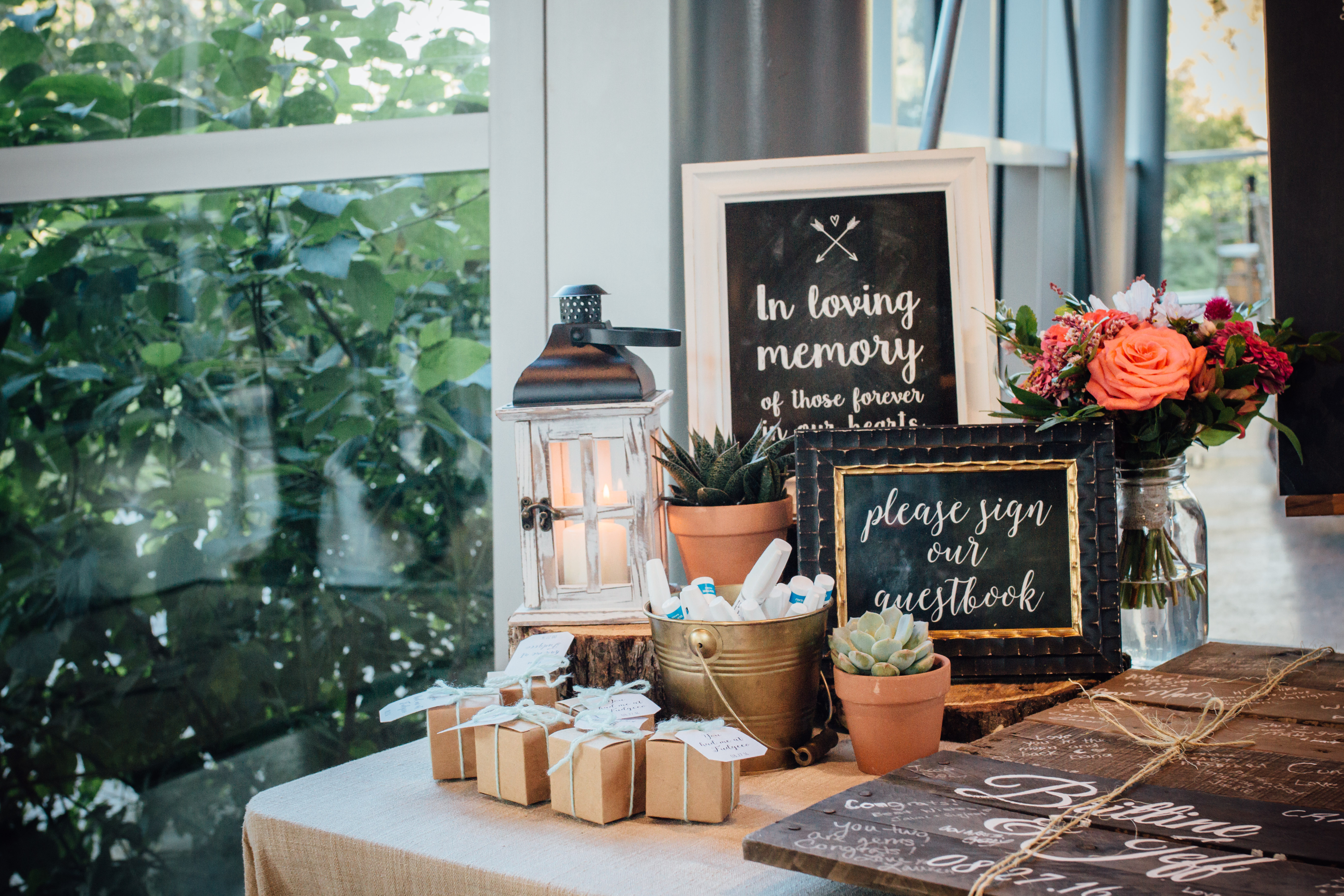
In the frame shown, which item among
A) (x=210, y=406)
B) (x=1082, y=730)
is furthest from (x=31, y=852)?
(x=1082, y=730)

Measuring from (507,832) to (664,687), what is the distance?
0.70ft

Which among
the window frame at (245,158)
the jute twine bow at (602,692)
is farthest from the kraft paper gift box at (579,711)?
the window frame at (245,158)

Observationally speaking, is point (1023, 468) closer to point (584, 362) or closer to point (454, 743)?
point (584, 362)

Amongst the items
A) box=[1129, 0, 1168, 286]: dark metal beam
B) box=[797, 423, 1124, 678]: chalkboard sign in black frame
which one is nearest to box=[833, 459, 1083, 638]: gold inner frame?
box=[797, 423, 1124, 678]: chalkboard sign in black frame

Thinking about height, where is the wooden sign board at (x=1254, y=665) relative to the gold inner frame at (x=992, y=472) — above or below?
below

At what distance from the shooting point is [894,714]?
91 cm

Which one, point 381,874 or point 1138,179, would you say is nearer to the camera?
point 381,874

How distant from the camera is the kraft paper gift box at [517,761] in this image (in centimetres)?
90

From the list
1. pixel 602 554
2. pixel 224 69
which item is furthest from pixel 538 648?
pixel 224 69

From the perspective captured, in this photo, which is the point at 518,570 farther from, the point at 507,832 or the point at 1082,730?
the point at 1082,730

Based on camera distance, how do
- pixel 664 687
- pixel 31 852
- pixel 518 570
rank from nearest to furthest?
pixel 664 687 < pixel 518 570 < pixel 31 852

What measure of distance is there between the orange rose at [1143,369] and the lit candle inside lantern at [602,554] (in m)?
0.56

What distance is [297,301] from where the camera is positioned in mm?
1800

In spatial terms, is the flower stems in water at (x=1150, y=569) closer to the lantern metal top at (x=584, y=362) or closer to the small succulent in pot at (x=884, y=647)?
the small succulent in pot at (x=884, y=647)
